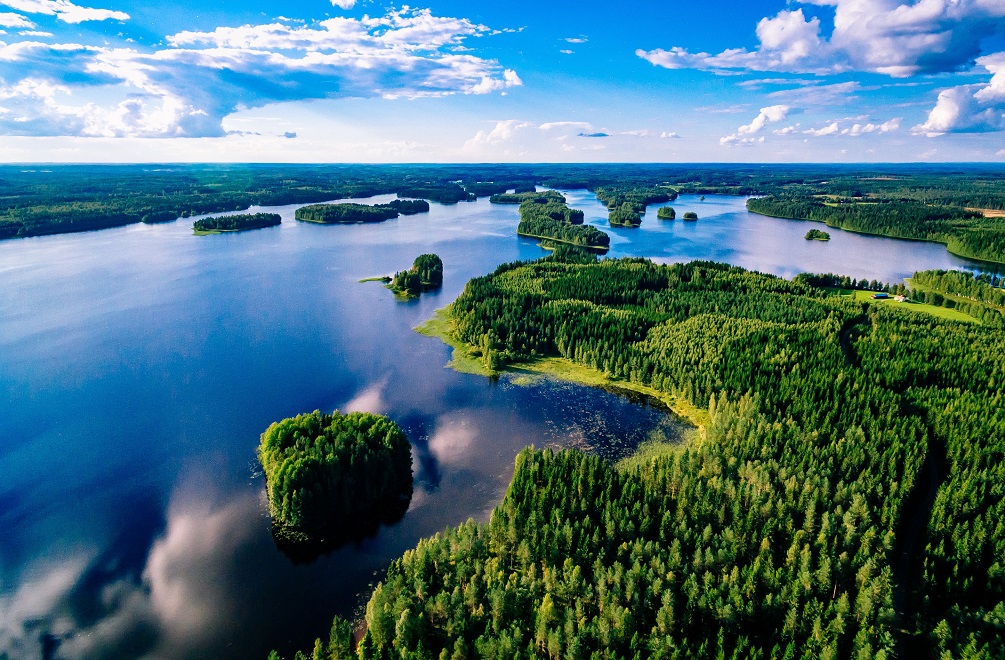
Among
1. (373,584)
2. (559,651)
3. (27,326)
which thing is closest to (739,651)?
(559,651)

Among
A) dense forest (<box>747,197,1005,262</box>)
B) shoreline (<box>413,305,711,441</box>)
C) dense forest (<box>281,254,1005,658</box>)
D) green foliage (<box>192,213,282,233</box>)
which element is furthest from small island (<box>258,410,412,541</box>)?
dense forest (<box>747,197,1005,262</box>)

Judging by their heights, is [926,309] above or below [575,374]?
above

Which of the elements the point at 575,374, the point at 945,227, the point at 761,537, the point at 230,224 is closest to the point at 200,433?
the point at 575,374

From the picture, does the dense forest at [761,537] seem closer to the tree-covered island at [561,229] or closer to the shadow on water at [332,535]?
the shadow on water at [332,535]

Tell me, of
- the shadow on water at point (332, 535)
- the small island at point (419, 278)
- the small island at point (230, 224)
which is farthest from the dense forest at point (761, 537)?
the small island at point (230, 224)

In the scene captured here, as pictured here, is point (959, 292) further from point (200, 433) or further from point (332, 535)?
point (200, 433)
